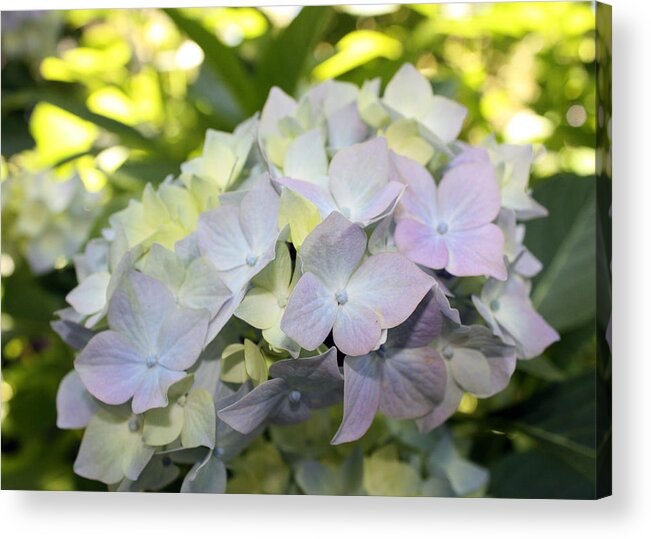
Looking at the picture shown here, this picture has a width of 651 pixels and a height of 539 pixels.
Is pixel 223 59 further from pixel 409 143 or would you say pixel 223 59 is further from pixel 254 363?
pixel 254 363

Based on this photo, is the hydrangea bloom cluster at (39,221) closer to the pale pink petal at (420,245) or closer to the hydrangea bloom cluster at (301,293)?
the hydrangea bloom cluster at (301,293)

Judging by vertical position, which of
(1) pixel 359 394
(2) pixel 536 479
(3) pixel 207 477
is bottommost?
(2) pixel 536 479

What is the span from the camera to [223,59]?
2.62 feet

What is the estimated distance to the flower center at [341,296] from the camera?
49 cm

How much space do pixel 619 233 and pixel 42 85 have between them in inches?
29.8

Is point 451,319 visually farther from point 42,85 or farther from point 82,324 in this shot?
point 42,85

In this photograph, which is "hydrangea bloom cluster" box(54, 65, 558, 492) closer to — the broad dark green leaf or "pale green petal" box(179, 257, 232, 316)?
"pale green petal" box(179, 257, 232, 316)

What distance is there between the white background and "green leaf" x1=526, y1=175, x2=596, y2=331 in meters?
0.05

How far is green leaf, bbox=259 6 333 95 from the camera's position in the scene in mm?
772

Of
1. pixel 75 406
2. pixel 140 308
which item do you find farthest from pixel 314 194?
pixel 75 406

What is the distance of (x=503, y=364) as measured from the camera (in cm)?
58

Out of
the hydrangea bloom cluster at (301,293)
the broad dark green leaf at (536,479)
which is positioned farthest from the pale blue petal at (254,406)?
the broad dark green leaf at (536,479)

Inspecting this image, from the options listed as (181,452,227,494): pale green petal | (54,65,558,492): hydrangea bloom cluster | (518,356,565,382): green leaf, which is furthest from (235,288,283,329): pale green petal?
(518,356,565,382): green leaf

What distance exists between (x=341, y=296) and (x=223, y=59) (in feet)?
1.29
